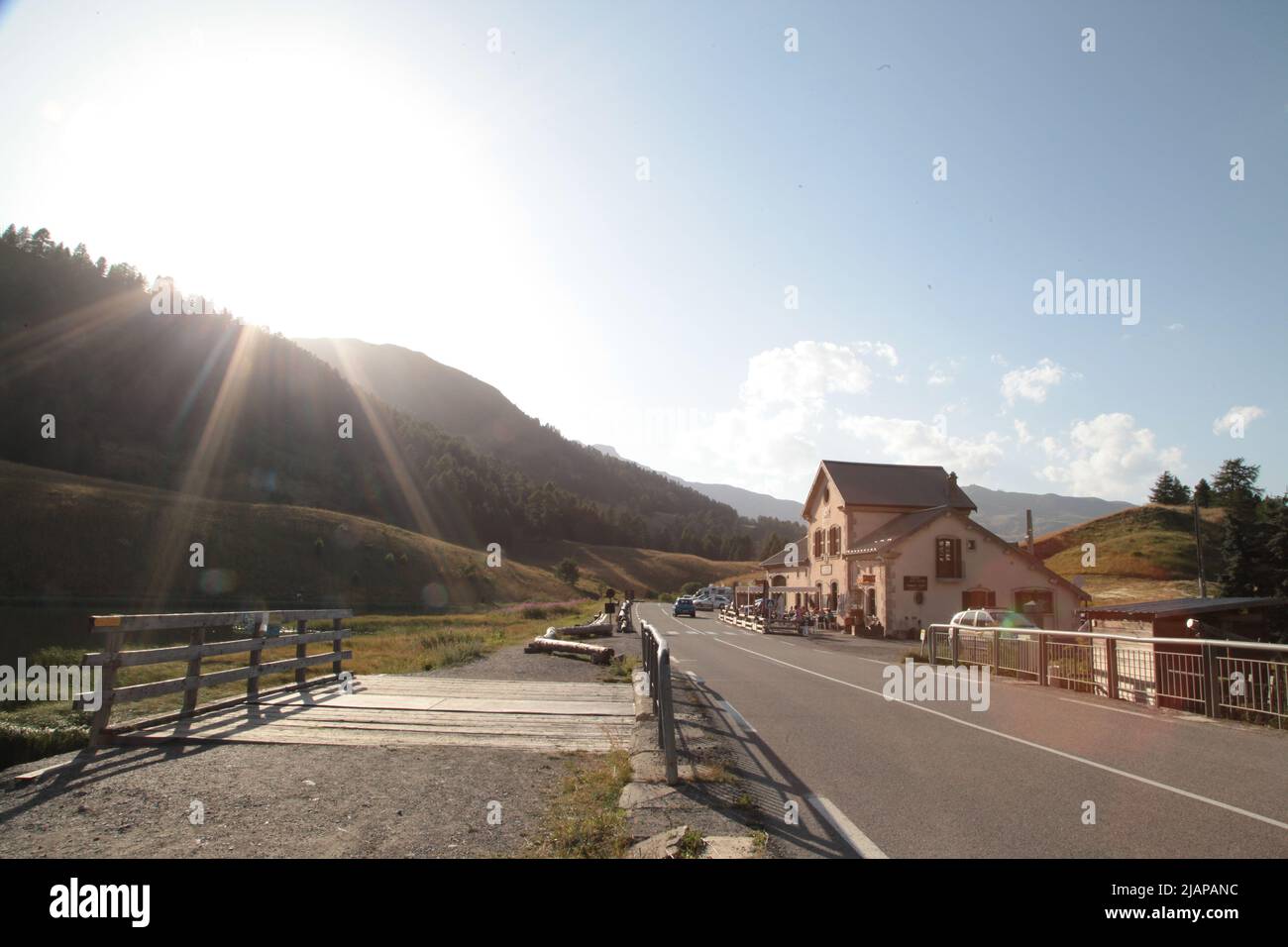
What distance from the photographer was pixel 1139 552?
80500 mm

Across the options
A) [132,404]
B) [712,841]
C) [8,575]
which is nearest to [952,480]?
[712,841]

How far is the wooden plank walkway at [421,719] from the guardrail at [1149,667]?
8.89 meters

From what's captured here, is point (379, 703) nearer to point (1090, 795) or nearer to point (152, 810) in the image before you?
point (152, 810)

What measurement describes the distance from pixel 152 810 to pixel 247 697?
5.47 metres

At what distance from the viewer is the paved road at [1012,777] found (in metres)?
5.25

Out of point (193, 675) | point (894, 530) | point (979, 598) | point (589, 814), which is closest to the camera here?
point (589, 814)

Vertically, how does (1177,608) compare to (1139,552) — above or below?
above

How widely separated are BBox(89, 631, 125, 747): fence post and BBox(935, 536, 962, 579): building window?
39271mm

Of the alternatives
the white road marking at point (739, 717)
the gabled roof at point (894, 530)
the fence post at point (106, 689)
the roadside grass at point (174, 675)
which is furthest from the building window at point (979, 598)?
the fence post at point (106, 689)

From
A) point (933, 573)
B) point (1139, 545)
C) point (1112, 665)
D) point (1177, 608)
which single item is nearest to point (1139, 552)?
point (1139, 545)

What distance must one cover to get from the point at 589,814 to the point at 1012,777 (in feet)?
14.0

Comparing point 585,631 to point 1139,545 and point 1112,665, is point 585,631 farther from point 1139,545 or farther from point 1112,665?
point 1139,545

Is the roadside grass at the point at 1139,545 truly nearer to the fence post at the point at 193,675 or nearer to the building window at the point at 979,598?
the building window at the point at 979,598

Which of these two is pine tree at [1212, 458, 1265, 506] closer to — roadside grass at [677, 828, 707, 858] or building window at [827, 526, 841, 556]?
building window at [827, 526, 841, 556]
